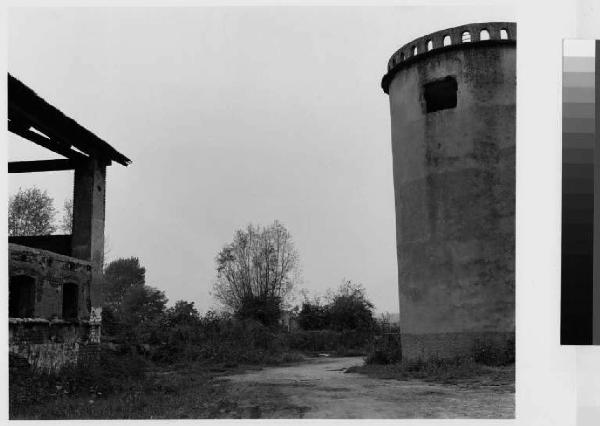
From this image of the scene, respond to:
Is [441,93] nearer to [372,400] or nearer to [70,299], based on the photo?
[372,400]

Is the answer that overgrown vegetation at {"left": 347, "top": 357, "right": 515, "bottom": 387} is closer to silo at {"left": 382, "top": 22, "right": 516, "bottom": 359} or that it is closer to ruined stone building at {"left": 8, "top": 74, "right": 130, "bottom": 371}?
silo at {"left": 382, "top": 22, "right": 516, "bottom": 359}

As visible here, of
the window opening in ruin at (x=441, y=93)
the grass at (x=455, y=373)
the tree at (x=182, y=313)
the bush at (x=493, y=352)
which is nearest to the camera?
the grass at (x=455, y=373)

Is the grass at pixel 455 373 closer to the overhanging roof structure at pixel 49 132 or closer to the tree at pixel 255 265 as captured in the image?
the overhanging roof structure at pixel 49 132

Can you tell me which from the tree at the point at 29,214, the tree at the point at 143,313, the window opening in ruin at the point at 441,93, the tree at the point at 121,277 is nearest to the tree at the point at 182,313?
the tree at the point at 143,313

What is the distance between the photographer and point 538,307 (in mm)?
8500

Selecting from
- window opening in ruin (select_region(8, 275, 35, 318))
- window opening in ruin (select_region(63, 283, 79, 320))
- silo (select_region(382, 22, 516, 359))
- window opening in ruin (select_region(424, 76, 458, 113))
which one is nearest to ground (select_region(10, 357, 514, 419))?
silo (select_region(382, 22, 516, 359))

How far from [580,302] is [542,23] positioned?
12.9 feet

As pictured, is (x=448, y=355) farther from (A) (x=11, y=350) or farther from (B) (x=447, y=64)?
(A) (x=11, y=350)

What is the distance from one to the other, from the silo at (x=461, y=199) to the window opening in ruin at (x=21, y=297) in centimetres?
867

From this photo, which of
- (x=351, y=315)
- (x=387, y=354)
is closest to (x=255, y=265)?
(x=351, y=315)

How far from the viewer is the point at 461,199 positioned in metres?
14.4

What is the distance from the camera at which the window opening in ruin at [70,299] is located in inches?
578

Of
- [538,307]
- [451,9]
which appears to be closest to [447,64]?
[451,9]

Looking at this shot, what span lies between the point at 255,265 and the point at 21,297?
2760 cm
